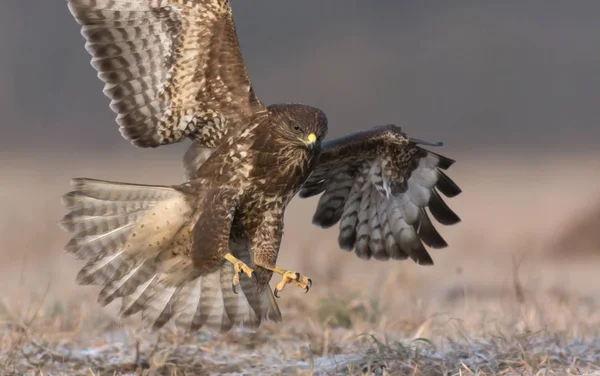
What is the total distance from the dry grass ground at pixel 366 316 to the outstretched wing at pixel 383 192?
1.76 ft

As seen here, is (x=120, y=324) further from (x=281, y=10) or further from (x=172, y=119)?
(x=281, y=10)

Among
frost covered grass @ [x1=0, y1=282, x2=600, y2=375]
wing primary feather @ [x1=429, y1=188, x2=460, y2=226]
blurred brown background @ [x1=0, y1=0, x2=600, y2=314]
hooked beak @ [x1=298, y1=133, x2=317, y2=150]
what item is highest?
blurred brown background @ [x1=0, y1=0, x2=600, y2=314]

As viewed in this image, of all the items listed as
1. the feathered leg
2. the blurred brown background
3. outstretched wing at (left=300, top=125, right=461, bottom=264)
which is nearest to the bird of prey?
the feathered leg

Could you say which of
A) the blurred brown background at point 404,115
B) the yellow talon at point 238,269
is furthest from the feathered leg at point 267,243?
the blurred brown background at point 404,115

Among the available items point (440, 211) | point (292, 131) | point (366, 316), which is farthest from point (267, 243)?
point (366, 316)

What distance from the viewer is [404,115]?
109 feet

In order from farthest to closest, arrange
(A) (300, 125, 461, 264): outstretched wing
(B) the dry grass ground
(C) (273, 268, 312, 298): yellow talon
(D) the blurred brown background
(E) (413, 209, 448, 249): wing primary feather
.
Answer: (D) the blurred brown background → (E) (413, 209, 448, 249): wing primary feather → (A) (300, 125, 461, 264): outstretched wing → (C) (273, 268, 312, 298): yellow talon → (B) the dry grass ground

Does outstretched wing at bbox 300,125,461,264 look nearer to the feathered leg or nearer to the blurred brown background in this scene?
the feathered leg

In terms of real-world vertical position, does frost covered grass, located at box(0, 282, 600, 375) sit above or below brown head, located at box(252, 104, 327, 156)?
below

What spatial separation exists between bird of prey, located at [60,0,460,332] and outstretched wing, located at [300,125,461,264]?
0.23 m

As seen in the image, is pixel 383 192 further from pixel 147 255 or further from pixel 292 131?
pixel 147 255

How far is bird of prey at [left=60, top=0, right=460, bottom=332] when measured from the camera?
24.2 feet

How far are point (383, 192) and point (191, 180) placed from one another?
153cm

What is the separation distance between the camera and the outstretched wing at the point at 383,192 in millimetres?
8133
